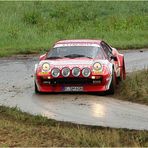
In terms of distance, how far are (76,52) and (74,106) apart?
111 inches

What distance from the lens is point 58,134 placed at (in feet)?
35.6

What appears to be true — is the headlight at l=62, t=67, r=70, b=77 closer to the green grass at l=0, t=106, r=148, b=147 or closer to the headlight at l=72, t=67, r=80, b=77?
the headlight at l=72, t=67, r=80, b=77

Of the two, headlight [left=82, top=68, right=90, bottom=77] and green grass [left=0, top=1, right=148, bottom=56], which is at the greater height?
headlight [left=82, top=68, right=90, bottom=77]

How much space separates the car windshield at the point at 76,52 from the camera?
660 inches

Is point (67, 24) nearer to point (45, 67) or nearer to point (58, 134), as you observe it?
point (45, 67)

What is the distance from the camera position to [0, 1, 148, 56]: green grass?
3003 cm

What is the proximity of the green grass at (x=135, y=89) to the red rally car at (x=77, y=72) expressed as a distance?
31cm

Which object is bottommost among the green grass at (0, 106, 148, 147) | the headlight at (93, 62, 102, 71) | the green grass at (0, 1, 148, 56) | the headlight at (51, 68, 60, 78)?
the green grass at (0, 1, 148, 56)

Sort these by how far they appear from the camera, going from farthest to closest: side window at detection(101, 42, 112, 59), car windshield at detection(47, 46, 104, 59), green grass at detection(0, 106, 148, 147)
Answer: side window at detection(101, 42, 112, 59), car windshield at detection(47, 46, 104, 59), green grass at detection(0, 106, 148, 147)

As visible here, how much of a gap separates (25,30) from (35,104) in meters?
18.3

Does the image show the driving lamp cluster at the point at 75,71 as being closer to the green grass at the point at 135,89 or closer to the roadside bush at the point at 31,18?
the green grass at the point at 135,89

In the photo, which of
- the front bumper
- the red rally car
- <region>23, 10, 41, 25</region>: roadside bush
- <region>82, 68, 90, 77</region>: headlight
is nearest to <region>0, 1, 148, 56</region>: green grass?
<region>23, 10, 41, 25</region>: roadside bush

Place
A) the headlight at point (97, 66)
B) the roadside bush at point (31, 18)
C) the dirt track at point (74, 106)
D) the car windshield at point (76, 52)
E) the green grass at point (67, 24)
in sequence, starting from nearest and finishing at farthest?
the dirt track at point (74, 106), the headlight at point (97, 66), the car windshield at point (76, 52), the green grass at point (67, 24), the roadside bush at point (31, 18)

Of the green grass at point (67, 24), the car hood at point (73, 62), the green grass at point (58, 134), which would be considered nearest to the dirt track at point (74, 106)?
the green grass at point (58, 134)
